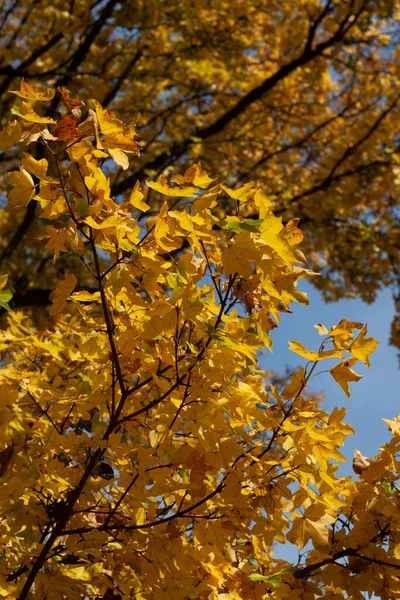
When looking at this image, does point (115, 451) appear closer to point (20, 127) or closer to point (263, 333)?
point (263, 333)

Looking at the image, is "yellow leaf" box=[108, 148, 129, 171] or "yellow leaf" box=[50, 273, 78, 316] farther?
"yellow leaf" box=[50, 273, 78, 316]

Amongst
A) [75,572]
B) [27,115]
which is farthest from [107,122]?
[75,572]

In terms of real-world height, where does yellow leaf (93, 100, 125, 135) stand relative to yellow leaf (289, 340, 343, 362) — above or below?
above

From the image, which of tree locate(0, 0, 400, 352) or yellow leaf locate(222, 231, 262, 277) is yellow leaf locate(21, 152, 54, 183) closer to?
yellow leaf locate(222, 231, 262, 277)

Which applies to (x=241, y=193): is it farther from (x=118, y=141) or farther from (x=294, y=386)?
(x=294, y=386)

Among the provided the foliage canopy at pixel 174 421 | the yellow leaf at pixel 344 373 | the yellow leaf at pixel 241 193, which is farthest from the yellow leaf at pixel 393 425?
the yellow leaf at pixel 241 193

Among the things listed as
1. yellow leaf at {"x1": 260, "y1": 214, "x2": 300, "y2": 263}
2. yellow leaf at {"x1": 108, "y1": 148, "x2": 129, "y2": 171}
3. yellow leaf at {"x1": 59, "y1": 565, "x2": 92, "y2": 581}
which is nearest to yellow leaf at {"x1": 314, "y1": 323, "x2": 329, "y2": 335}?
yellow leaf at {"x1": 260, "y1": 214, "x2": 300, "y2": 263}

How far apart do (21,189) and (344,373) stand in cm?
98

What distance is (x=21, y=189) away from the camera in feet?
4.42

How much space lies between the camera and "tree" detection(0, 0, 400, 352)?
5996mm

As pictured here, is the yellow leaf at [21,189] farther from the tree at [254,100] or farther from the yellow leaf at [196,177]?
the tree at [254,100]

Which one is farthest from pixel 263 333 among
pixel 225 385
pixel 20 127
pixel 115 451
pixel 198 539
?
pixel 20 127

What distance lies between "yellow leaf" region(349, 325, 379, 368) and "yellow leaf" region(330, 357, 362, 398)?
0.15ft

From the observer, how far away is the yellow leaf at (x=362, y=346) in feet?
4.57
